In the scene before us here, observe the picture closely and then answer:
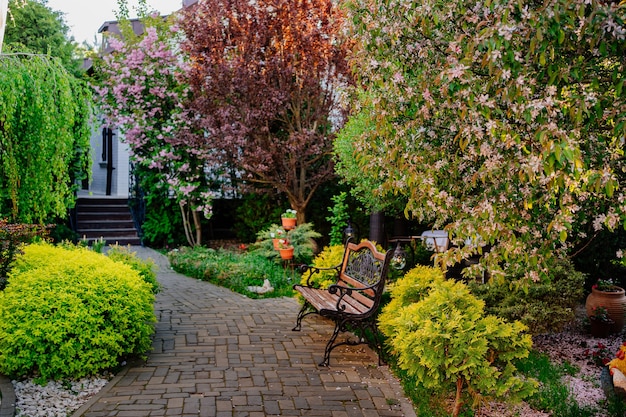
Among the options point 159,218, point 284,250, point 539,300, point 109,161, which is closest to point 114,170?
point 109,161

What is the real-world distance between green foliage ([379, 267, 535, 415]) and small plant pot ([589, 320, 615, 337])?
9.01ft

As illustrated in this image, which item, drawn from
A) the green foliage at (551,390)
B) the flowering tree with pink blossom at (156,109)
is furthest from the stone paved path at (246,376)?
the flowering tree with pink blossom at (156,109)

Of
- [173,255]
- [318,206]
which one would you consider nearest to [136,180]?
[173,255]

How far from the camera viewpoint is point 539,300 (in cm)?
627

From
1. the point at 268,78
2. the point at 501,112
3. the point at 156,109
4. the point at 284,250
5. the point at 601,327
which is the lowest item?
the point at 601,327

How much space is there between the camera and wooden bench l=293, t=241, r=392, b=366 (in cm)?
570

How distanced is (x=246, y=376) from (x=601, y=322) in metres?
4.39

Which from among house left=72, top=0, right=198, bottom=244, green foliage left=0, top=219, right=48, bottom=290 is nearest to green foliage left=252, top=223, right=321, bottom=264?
house left=72, top=0, right=198, bottom=244

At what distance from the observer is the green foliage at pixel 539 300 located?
20.1 ft

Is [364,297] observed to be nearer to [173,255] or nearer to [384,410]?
[384,410]

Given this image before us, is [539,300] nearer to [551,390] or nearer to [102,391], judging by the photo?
[551,390]

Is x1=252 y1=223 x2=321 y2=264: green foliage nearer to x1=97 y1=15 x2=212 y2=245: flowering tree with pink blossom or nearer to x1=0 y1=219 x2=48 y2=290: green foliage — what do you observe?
x1=97 y1=15 x2=212 y2=245: flowering tree with pink blossom

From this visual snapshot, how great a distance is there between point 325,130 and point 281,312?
15.8 feet

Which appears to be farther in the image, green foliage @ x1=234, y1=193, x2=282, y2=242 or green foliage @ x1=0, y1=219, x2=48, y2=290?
green foliage @ x1=234, y1=193, x2=282, y2=242
